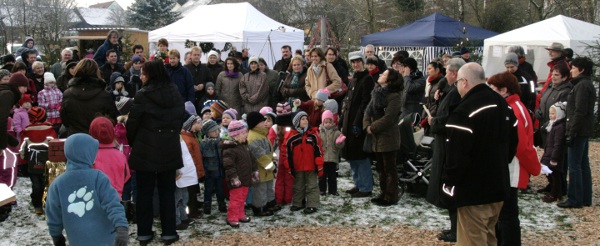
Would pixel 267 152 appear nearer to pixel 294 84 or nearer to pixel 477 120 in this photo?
pixel 294 84

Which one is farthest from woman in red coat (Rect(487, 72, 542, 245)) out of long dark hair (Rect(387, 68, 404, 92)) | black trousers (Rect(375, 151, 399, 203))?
black trousers (Rect(375, 151, 399, 203))

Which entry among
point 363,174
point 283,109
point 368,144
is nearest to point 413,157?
point 363,174

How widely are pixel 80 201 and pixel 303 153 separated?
3.42 meters

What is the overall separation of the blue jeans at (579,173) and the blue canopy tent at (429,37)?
33.5 ft

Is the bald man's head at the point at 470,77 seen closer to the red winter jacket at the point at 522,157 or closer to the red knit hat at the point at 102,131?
the red winter jacket at the point at 522,157

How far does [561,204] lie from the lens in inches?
294

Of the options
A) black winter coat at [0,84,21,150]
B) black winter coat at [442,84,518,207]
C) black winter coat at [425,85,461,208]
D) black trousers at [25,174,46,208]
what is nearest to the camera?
black winter coat at [442,84,518,207]

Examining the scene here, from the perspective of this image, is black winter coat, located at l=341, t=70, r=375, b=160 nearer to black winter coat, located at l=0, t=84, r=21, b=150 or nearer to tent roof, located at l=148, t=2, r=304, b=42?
black winter coat, located at l=0, t=84, r=21, b=150

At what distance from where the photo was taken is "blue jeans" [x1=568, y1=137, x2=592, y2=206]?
7242 millimetres

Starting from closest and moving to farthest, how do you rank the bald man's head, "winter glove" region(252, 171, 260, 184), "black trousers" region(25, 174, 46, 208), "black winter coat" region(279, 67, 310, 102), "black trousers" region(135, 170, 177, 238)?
the bald man's head < "black trousers" region(135, 170, 177, 238) < "winter glove" region(252, 171, 260, 184) < "black trousers" region(25, 174, 46, 208) < "black winter coat" region(279, 67, 310, 102)

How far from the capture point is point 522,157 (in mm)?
5191

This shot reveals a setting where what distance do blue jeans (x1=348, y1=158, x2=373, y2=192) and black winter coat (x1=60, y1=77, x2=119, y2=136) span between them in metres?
3.34

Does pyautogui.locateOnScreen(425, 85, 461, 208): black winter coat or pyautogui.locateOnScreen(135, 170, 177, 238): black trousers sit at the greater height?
pyautogui.locateOnScreen(425, 85, 461, 208): black winter coat

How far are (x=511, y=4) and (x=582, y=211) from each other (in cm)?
2219
